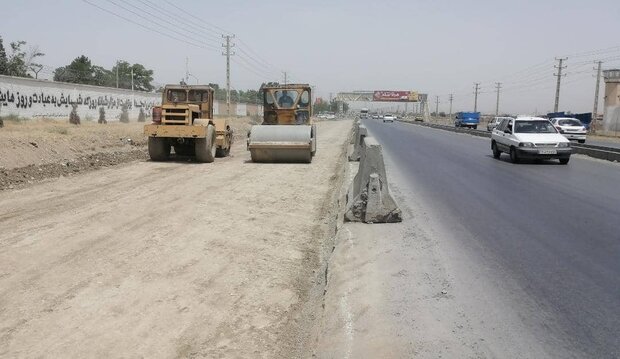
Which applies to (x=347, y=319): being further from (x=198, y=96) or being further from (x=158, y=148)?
(x=198, y=96)

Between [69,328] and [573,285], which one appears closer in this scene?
[69,328]

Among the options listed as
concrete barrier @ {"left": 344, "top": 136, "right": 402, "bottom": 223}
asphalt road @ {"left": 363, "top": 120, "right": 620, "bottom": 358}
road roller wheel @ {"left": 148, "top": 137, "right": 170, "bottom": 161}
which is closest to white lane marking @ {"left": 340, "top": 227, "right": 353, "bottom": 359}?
Answer: asphalt road @ {"left": 363, "top": 120, "right": 620, "bottom": 358}

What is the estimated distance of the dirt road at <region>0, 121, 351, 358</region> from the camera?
4.45 meters

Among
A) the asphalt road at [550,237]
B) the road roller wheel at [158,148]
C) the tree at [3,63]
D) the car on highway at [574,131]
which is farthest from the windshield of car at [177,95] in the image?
the tree at [3,63]

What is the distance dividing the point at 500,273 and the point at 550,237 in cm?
206

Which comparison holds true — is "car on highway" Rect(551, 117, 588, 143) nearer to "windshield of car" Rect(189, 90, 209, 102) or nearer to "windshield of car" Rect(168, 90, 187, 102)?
"windshield of car" Rect(189, 90, 209, 102)

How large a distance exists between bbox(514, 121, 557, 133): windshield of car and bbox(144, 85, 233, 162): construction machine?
1085 centimetres

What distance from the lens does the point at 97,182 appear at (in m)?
13.4

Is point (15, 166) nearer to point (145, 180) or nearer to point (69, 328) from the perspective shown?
point (145, 180)

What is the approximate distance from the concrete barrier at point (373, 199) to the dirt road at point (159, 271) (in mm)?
758

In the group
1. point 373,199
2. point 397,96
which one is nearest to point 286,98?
point 373,199

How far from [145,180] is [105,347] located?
32.8 ft

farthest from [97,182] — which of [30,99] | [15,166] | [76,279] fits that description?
[30,99]

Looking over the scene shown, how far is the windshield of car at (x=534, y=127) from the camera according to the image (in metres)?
19.0
